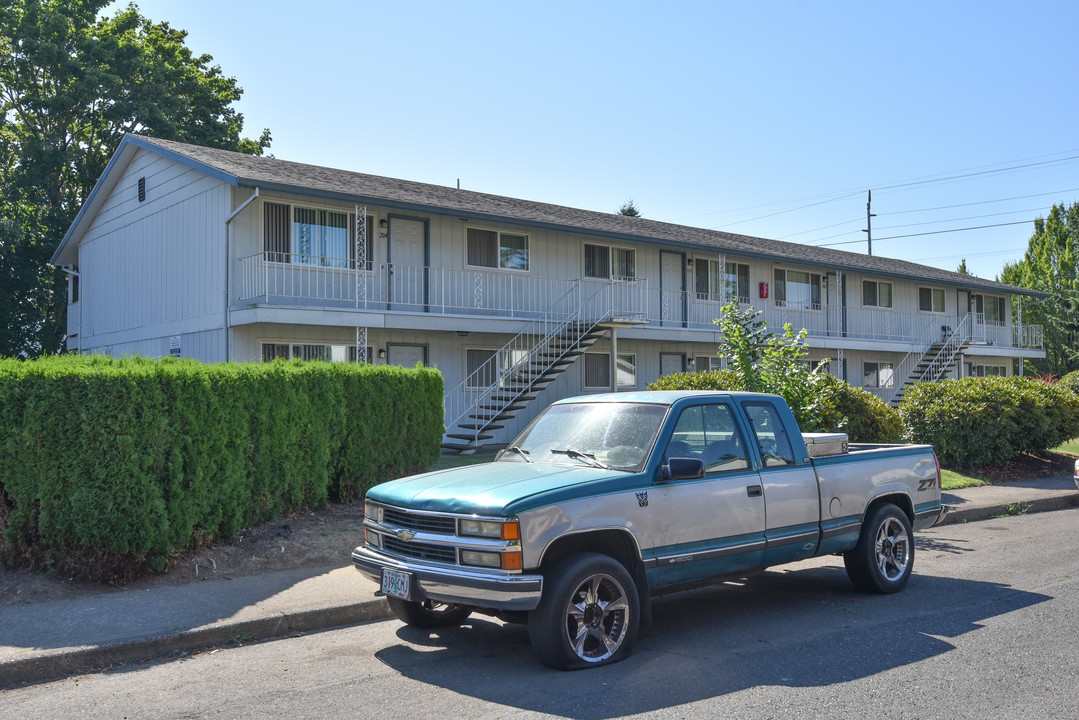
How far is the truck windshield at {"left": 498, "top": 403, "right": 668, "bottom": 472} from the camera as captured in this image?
6.30 meters

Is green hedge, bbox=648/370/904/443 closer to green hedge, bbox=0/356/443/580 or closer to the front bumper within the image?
green hedge, bbox=0/356/443/580

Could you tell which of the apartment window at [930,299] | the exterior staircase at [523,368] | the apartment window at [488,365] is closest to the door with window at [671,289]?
the exterior staircase at [523,368]

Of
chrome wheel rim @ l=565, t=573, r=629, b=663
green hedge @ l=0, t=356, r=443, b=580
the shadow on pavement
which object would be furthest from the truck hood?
green hedge @ l=0, t=356, r=443, b=580

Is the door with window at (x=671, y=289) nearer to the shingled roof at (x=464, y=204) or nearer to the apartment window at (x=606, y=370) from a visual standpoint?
the shingled roof at (x=464, y=204)

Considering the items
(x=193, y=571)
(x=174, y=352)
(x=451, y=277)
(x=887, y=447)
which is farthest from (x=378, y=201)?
(x=887, y=447)

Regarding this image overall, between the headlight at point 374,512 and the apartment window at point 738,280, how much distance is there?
864 inches

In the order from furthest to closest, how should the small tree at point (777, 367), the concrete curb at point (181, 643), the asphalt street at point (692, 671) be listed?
the small tree at point (777, 367), the concrete curb at point (181, 643), the asphalt street at point (692, 671)

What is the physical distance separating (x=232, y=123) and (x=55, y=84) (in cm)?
625

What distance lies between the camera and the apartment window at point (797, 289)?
95.2 feet

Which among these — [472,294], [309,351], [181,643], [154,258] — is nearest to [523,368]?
[472,294]

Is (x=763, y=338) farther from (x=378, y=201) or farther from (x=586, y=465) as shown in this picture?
(x=378, y=201)

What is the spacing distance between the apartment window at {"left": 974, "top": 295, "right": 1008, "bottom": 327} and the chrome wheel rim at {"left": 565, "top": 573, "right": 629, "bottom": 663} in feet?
116

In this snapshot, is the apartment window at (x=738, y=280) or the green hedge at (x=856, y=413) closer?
the green hedge at (x=856, y=413)

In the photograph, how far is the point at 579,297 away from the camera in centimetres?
2275
